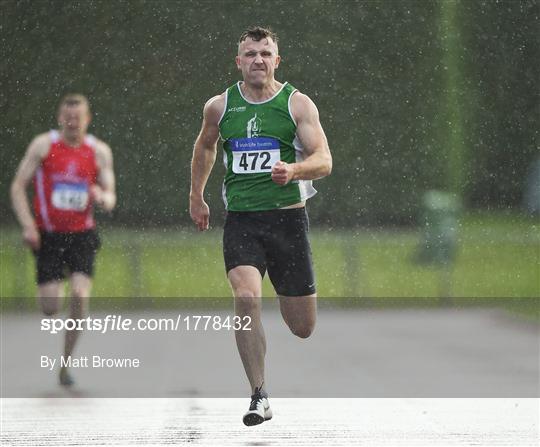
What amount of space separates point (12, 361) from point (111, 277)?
3.92 ft

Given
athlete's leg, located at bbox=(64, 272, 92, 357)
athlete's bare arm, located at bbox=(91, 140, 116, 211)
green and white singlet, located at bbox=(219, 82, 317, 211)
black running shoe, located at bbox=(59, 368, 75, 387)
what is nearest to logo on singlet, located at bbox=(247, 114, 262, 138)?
green and white singlet, located at bbox=(219, 82, 317, 211)

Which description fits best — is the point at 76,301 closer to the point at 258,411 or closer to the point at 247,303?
the point at 247,303

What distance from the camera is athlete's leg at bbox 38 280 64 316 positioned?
8.51 metres

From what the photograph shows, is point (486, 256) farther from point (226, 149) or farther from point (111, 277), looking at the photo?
point (226, 149)

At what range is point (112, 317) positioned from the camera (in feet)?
41.0

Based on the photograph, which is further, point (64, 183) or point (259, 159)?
point (64, 183)

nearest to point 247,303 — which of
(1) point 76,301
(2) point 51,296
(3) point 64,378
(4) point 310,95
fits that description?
(1) point 76,301

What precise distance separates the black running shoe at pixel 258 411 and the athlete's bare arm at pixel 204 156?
89 cm

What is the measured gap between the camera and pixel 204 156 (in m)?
7.38

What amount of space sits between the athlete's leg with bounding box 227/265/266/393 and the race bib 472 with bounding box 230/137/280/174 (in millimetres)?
513

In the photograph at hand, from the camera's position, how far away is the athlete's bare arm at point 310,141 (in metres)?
6.88

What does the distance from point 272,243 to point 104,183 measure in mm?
1187

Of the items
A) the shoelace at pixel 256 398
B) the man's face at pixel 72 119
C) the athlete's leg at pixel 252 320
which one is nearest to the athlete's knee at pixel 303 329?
the athlete's leg at pixel 252 320

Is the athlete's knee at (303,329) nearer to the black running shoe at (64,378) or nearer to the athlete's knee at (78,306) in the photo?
the athlete's knee at (78,306)
